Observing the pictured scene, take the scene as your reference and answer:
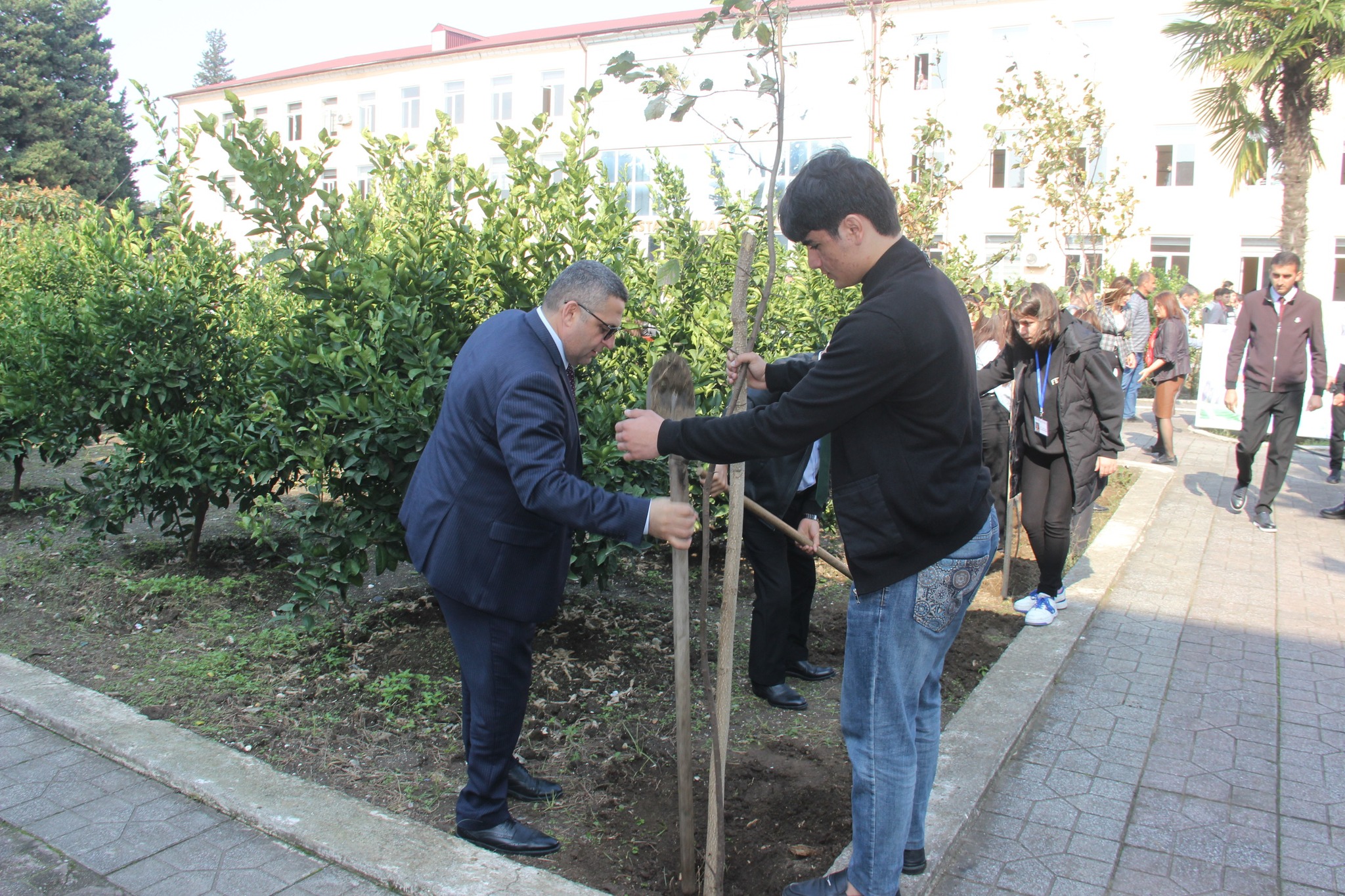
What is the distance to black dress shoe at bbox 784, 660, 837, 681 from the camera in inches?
184

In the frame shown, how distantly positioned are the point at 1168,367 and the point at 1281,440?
12.4 feet

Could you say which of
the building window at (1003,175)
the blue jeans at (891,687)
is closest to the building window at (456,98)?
the building window at (1003,175)

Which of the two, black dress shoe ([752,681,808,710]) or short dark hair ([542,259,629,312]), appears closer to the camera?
short dark hair ([542,259,629,312])

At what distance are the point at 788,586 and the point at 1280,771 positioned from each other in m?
2.03

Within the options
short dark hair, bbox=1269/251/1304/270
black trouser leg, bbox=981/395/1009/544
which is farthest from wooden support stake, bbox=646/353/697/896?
short dark hair, bbox=1269/251/1304/270

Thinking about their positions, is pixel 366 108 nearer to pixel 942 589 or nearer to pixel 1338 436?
pixel 1338 436

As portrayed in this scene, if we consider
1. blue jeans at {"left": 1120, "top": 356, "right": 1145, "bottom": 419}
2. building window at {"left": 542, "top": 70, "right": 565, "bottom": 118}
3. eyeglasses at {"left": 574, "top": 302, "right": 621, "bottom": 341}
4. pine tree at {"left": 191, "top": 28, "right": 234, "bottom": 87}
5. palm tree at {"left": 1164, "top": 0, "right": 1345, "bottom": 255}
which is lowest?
blue jeans at {"left": 1120, "top": 356, "right": 1145, "bottom": 419}

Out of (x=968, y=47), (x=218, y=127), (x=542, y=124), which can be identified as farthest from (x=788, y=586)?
(x=968, y=47)

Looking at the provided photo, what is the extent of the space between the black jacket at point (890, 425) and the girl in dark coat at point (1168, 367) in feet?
33.9

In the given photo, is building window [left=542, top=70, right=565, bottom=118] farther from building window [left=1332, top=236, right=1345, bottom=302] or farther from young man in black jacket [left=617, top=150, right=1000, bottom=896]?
young man in black jacket [left=617, top=150, right=1000, bottom=896]

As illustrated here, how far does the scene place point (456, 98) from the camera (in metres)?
44.2

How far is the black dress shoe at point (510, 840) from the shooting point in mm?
3031

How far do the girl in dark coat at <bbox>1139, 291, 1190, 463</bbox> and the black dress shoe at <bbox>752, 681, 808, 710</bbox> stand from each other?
890cm

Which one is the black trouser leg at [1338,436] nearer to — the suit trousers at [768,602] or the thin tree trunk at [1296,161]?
the thin tree trunk at [1296,161]
